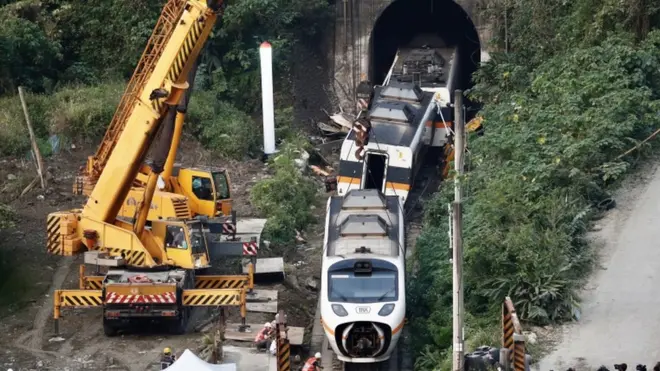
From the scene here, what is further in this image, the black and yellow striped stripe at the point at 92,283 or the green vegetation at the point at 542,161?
the black and yellow striped stripe at the point at 92,283

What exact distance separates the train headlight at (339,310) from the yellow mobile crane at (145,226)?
2.65 meters

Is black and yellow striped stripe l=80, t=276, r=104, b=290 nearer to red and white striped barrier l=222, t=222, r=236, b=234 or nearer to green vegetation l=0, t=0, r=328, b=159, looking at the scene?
red and white striped barrier l=222, t=222, r=236, b=234


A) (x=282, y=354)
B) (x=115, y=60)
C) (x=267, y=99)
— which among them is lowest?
(x=282, y=354)

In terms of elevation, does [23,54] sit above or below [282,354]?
above

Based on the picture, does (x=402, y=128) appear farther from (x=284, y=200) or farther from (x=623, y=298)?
(x=623, y=298)

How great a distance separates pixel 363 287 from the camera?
22.9 m

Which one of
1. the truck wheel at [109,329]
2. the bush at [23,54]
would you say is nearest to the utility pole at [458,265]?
the truck wheel at [109,329]

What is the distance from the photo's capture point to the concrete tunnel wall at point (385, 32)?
142 ft

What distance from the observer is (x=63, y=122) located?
35.5m

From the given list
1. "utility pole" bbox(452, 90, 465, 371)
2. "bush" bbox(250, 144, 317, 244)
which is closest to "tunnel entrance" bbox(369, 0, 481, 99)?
"bush" bbox(250, 144, 317, 244)

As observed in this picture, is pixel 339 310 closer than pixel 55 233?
Yes

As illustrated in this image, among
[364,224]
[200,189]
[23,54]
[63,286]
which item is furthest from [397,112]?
[23,54]

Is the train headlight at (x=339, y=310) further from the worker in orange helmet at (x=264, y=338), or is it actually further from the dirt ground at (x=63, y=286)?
the dirt ground at (x=63, y=286)

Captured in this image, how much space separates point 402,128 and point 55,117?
422 inches
